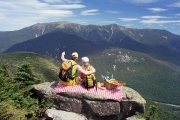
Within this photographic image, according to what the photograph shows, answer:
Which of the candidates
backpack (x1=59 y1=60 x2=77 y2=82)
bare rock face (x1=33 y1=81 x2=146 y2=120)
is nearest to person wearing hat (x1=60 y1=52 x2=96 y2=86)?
backpack (x1=59 y1=60 x2=77 y2=82)

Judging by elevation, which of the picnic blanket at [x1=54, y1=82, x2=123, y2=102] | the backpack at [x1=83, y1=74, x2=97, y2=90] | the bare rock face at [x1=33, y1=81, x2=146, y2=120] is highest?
the backpack at [x1=83, y1=74, x2=97, y2=90]

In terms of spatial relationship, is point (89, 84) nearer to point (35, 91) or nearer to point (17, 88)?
point (35, 91)

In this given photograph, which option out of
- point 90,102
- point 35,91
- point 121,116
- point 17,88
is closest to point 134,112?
point 121,116

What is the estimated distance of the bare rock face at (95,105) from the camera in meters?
17.7

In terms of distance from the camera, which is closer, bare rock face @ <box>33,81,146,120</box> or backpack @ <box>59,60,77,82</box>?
bare rock face @ <box>33,81,146,120</box>

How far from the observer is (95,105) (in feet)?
58.0

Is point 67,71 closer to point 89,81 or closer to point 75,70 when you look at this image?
point 75,70

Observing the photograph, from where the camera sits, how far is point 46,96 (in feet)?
61.9

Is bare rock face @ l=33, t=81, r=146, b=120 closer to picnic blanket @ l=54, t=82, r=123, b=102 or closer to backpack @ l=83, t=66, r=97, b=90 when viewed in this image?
picnic blanket @ l=54, t=82, r=123, b=102

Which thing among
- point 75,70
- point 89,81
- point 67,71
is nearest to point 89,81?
point 89,81

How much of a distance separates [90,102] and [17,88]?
300 inches

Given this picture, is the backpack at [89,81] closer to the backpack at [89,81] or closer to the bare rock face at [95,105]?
the backpack at [89,81]

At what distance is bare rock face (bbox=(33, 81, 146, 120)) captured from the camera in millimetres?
17734

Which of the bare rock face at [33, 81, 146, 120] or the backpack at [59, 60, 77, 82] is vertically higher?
the backpack at [59, 60, 77, 82]
